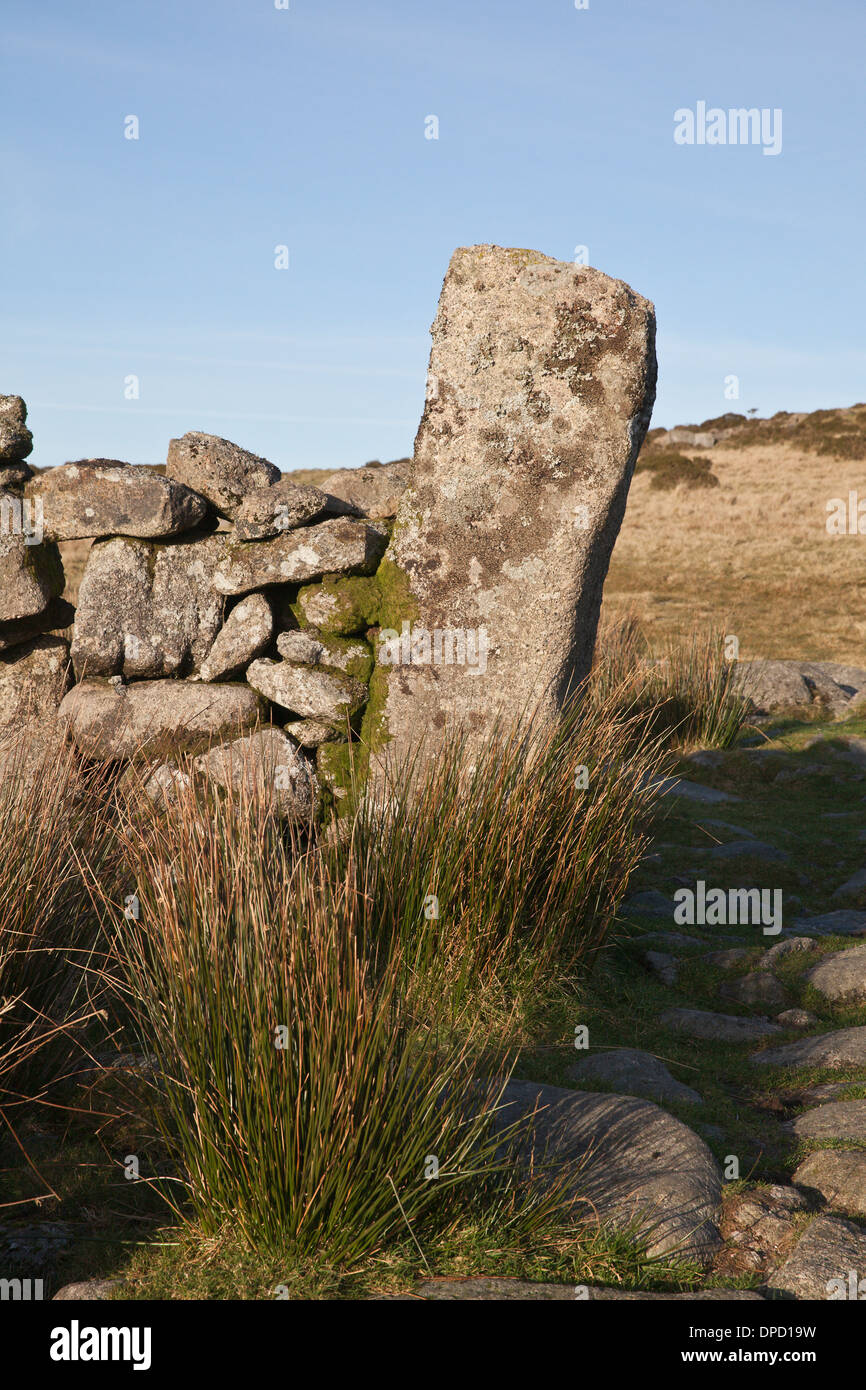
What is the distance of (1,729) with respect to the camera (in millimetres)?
5230

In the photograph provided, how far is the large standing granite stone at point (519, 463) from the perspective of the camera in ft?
15.4

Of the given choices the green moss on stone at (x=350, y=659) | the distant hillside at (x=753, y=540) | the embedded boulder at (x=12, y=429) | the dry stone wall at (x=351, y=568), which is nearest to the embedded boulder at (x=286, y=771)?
the dry stone wall at (x=351, y=568)

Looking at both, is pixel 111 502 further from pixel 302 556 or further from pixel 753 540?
pixel 753 540

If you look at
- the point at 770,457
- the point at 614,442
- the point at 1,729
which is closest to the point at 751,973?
the point at 614,442

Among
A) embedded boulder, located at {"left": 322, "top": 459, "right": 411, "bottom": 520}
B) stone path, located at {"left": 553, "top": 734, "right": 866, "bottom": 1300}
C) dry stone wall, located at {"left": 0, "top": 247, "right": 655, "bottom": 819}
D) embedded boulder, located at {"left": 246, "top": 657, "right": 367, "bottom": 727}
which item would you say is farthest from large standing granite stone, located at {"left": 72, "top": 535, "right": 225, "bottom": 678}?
stone path, located at {"left": 553, "top": 734, "right": 866, "bottom": 1300}

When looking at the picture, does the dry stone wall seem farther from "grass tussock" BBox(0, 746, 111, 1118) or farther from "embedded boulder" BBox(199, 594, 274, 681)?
"grass tussock" BBox(0, 746, 111, 1118)

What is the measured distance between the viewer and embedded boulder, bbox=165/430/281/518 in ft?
17.3

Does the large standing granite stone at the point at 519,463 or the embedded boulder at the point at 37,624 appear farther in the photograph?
the embedded boulder at the point at 37,624

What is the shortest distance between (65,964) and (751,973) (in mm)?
2753

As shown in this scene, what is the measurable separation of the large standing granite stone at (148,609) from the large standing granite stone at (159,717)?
0.15 meters

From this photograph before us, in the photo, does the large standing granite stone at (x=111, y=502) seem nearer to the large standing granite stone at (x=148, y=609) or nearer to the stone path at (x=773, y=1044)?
the large standing granite stone at (x=148, y=609)

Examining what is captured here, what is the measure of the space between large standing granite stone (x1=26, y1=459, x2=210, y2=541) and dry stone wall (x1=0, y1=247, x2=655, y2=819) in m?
0.01

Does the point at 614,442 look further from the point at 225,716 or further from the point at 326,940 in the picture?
the point at 326,940
